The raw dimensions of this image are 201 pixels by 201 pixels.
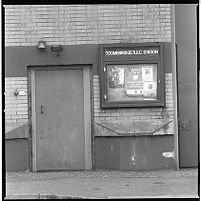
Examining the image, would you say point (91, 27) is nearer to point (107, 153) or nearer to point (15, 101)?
point (15, 101)

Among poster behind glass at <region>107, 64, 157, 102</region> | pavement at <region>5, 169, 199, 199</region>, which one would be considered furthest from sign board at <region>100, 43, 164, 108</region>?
pavement at <region>5, 169, 199, 199</region>

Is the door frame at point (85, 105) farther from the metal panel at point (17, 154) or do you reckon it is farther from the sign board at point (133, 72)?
the sign board at point (133, 72)

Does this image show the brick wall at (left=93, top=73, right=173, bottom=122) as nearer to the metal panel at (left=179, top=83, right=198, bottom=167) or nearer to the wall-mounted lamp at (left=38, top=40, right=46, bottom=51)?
the metal panel at (left=179, top=83, right=198, bottom=167)

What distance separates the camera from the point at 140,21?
866 cm

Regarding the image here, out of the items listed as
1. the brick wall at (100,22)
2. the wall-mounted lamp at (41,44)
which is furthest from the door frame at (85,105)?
the brick wall at (100,22)

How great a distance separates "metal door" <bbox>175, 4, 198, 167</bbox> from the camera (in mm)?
8742

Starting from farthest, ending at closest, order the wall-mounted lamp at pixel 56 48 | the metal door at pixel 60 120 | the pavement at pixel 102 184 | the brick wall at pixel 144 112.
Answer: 1. the metal door at pixel 60 120
2. the brick wall at pixel 144 112
3. the wall-mounted lamp at pixel 56 48
4. the pavement at pixel 102 184

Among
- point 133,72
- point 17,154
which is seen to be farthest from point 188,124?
point 17,154

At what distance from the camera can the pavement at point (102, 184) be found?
6.87 m

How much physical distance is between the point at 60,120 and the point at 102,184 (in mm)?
1800

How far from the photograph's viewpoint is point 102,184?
24.9ft

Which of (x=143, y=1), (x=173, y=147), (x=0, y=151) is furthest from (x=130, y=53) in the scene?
Answer: (x=0, y=151)

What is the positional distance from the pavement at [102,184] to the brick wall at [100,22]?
8.17 feet

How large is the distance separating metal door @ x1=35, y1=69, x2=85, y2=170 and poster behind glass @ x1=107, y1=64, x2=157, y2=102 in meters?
0.78
